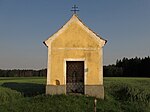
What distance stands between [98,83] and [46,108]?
4.31 m

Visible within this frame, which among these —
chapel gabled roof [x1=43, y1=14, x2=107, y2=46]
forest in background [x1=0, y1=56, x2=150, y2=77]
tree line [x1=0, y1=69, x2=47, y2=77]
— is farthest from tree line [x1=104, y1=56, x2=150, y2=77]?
chapel gabled roof [x1=43, y1=14, x2=107, y2=46]

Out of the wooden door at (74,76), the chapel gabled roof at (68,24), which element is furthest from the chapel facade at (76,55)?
the wooden door at (74,76)

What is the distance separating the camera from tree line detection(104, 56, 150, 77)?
6569cm

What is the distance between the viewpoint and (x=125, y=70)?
71.8m

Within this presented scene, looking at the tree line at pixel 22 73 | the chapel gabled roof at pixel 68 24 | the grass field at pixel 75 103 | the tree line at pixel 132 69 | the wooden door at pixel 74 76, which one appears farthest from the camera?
the tree line at pixel 22 73

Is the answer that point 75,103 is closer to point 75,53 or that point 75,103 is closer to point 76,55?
point 76,55

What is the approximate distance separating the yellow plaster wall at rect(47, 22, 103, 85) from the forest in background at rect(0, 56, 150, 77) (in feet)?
157

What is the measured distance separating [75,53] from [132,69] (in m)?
54.6

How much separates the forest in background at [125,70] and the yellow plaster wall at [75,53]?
47.9 metres

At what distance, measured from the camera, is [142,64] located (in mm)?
67438

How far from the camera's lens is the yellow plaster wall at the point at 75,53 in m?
16.8

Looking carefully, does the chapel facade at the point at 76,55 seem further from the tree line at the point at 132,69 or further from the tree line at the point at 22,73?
the tree line at the point at 22,73

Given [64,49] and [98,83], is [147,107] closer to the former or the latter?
[98,83]

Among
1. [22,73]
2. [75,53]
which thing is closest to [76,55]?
[75,53]
